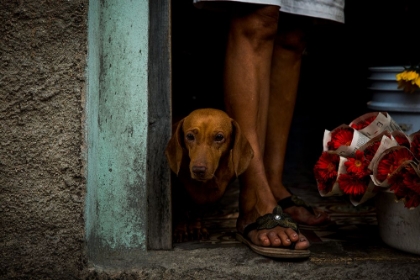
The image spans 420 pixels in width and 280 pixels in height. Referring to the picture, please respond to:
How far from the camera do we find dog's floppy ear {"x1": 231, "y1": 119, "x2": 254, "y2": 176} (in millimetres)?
2539

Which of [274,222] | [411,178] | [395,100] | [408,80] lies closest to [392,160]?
[411,178]

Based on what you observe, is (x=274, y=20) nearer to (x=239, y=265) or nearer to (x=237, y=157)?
(x=237, y=157)

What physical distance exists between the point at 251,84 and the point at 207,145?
323mm

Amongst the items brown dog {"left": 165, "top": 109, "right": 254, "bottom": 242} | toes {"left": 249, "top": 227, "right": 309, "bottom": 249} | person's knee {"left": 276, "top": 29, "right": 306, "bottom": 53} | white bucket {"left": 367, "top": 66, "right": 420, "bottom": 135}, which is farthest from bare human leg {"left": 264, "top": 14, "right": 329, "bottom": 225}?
white bucket {"left": 367, "top": 66, "right": 420, "bottom": 135}

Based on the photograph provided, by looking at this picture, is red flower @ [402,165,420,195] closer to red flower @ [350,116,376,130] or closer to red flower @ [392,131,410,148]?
red flower @ [392,131,410,148]

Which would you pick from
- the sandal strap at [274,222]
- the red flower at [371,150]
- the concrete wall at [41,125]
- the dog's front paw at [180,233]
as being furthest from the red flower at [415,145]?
the concrete wall at [41,125]

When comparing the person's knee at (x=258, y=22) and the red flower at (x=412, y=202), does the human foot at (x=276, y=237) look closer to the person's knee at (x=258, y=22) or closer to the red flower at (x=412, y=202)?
the red flower at (x=412, y=202)

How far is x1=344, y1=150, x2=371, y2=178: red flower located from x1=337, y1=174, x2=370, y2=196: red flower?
0.02 m

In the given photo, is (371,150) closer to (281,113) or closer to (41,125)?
(281,113)

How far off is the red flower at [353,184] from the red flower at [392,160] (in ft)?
0.25

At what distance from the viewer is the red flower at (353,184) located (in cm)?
256

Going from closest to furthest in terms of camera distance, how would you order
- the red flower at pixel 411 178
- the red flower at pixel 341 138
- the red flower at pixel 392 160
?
the red flower at pixel 411 178 < the red flower at pixel 392 160 < the red flower at pixel 341 138

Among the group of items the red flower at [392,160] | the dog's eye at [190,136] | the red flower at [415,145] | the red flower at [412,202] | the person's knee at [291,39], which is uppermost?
the person's knee at [291,39]

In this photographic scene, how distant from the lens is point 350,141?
2.69m
